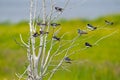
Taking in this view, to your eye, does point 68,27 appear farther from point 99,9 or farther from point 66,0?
point 66,0

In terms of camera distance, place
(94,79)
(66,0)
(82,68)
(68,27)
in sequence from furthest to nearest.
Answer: (68,27)
(82,68)
(94,79)
(66,0)

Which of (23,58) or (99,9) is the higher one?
(23,58)

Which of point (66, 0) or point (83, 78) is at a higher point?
point (66, 0)

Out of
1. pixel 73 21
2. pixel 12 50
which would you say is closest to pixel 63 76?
pixel 12 50

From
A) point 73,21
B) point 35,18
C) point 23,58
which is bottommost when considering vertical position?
point 73,21

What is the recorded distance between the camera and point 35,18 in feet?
9.71

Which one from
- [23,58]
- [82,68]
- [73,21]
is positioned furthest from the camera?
[73,21]

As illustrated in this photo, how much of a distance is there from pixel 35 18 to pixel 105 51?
144 inches

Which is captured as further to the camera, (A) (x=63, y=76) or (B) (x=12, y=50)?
(B) (x=12, y=50)

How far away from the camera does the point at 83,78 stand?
17.0ft

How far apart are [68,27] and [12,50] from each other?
1671mm

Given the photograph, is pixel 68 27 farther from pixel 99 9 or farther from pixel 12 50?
pixel 99 9

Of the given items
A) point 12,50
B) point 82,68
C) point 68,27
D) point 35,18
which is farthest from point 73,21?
point 35,18

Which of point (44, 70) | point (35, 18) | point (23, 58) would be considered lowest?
point (23, 58)
